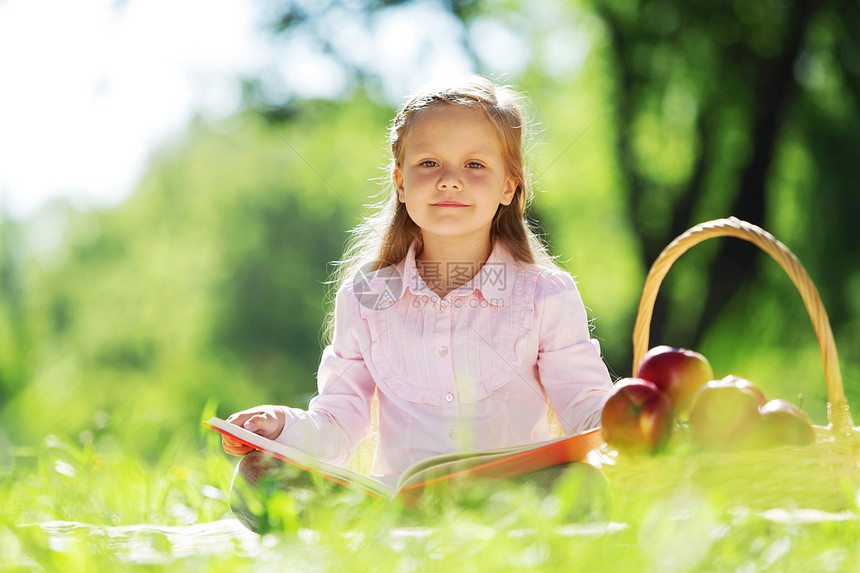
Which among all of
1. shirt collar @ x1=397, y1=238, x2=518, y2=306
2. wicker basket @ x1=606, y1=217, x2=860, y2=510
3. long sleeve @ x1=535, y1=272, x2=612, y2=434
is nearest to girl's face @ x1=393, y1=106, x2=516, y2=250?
shirt collar @ x1=397, y1=238, x2=518, y2=306

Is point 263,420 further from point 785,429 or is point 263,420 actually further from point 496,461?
point 785,429

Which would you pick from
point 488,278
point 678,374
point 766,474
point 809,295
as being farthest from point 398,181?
point 766,474

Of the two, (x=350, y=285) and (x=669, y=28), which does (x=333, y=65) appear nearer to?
(x=669, y=28)

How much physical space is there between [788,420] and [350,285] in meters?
0.99

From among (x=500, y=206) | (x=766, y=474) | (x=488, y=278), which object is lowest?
(x=766, y=474)

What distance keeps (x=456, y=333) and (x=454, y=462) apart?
526mm

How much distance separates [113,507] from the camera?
Answer: 1.69 m

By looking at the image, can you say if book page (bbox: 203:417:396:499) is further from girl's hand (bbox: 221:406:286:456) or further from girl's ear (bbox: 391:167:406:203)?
girl's ear (bbox: 391:167:406:203)

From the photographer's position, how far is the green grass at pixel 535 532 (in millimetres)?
920

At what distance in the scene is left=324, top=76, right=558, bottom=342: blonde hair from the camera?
1741 millimetres

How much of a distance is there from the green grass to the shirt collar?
0.55 m

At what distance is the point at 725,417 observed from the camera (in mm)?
1259

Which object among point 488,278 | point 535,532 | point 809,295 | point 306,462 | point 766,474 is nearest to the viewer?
point 535,532

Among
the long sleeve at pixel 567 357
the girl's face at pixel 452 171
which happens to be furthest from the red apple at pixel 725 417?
the girl's face at pixel 452 171
